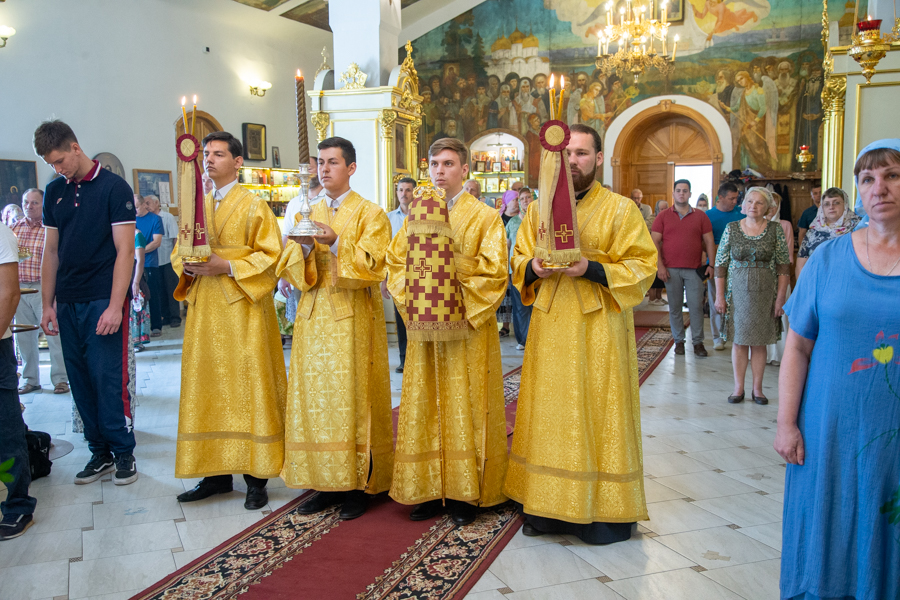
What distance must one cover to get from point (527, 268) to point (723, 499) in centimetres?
171

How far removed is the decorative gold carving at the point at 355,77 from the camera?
9.66 m

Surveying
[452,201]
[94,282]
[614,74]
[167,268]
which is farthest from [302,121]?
[614,74]

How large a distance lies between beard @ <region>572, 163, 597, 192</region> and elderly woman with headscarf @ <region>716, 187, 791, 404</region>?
111 inches

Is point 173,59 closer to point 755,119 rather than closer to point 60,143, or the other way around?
point 60,143

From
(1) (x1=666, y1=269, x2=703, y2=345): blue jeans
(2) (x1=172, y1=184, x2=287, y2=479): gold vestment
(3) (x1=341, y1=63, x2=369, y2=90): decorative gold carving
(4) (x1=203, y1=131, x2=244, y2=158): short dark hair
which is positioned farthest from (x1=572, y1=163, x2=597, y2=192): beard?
(3) (x1=341, y1=63, x2=369, y2=90): decorative gold carving

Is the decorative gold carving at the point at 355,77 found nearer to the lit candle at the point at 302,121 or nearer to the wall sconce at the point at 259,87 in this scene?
the wall sconce at the point at 259,87

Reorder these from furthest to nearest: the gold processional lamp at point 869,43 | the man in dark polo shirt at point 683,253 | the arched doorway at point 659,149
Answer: the arched doorway at point 659,149 < the man in dark polo shirt at point 683,253 < the gold processional lamp at point 869,43

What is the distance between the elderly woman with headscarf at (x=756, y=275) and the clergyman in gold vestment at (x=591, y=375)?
2.77 m

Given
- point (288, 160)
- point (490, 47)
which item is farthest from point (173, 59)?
point (490, 47)

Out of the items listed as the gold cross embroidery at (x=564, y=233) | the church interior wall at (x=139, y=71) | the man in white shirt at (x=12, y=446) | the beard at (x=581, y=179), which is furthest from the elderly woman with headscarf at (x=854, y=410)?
the church interior wall at (x=139, y=71)

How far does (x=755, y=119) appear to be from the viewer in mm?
14922

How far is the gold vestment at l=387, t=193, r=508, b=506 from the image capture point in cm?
336

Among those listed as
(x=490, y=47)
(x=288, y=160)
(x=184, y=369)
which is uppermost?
(x=490, y=47)

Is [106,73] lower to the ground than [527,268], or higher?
higher
